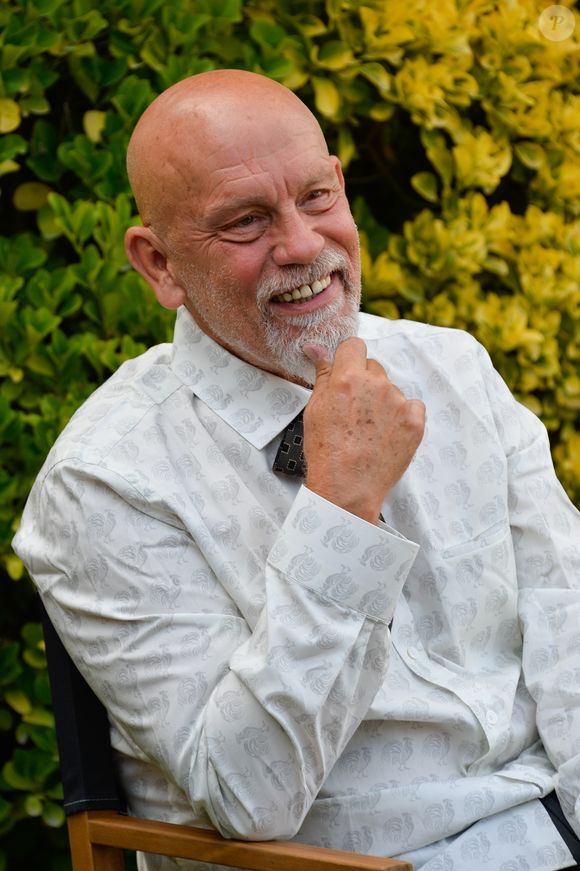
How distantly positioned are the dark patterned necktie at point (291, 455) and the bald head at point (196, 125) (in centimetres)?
45

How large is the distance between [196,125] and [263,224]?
0.21 m

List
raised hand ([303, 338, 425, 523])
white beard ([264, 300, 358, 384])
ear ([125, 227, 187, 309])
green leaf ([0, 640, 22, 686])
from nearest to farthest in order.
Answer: raised hand ([303, 338, 425, 523]) → white beard ([264, 300, 358, 384]) → ear ([125, 227, 187, 309]) → green leaf ([0, 640, 22, 686])

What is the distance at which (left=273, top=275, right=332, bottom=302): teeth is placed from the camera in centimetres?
225

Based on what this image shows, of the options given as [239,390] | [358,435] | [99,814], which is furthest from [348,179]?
[99,814]

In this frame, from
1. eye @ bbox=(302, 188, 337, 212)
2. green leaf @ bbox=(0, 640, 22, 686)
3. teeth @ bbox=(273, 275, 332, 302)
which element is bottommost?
green leaf @ bbox=(0, 640, 22, 686)

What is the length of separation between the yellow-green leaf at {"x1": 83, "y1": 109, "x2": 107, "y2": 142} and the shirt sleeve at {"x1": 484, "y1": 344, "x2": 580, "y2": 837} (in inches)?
48.9

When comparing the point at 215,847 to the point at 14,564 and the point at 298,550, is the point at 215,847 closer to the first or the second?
the point at 298,550

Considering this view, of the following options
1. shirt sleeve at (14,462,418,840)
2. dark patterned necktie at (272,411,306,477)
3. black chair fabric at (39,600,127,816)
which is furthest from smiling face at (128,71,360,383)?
black chair fabric at (39,600,127,816)

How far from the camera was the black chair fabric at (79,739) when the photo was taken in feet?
7.18

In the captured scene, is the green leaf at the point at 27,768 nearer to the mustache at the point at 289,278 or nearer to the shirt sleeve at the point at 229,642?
the shirt sleeve at the point at 229,642

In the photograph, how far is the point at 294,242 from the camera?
7.27 ft

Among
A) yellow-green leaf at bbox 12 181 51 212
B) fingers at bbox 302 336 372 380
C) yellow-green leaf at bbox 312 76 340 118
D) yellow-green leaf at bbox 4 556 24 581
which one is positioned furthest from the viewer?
yellow-green leaf at bbox 312 76 340 118

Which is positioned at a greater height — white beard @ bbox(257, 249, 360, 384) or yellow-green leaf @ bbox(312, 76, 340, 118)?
white beard @ bbox(257, 249, 360, 384)

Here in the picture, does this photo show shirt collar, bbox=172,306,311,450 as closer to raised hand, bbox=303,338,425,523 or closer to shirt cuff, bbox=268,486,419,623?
raised hand, bbox=303,338,425,523
